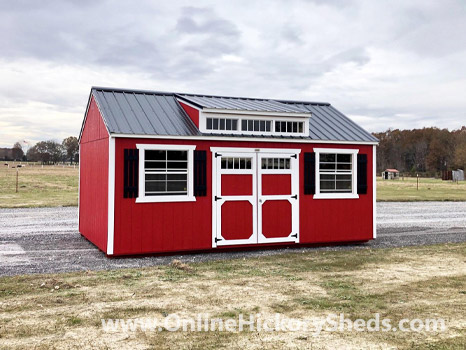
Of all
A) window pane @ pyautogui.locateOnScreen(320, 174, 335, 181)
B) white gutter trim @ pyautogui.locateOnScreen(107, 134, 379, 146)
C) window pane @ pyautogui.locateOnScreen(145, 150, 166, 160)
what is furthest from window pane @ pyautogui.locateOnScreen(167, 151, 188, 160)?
window pane @ pyautogui.locateOnScreen(320, 174, 335, 181)

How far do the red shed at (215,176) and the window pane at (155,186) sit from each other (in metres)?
0.02

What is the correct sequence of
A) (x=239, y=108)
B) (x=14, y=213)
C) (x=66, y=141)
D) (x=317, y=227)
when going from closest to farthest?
(x=239, y=108)
(x=317, y=227)
(x=14, y=213)
(x=66, y=141)

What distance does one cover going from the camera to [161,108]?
40.7 ft

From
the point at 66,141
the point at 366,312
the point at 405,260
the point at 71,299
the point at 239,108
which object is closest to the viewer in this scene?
the point at 366,312

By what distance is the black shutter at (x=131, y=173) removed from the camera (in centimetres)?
1037

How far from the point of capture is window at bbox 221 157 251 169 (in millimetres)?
11398

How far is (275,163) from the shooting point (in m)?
11.9

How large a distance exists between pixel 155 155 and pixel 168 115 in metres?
1.64

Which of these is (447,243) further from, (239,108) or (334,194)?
(239,108)

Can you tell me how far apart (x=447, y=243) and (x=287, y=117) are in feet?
19.1

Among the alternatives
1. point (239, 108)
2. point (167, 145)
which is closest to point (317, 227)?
point (239, 108)

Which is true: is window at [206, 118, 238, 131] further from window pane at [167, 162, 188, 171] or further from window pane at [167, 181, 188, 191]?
window pane at [167, 181, 188, 191]

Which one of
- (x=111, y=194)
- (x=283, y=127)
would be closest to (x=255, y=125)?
(x=283, y=127)

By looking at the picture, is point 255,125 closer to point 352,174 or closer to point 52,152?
point 352,174
